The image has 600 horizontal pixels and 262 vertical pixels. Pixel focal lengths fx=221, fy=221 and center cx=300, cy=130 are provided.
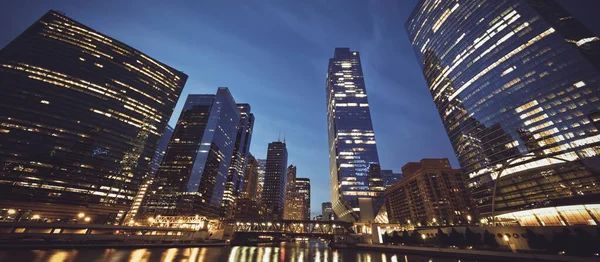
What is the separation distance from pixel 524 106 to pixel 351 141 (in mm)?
77215

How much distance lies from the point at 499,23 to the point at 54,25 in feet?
697

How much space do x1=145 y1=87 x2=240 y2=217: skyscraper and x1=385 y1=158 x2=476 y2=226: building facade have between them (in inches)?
5276

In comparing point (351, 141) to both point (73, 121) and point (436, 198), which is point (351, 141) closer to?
point (436, 198)

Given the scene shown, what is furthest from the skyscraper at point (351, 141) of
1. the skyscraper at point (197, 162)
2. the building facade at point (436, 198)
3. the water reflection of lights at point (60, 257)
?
the water reflection of lights at point (60, 257)

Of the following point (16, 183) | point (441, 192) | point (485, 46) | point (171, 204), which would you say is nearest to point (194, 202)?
point (171, 204)

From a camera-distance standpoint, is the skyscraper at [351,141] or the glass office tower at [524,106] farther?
the skyscraper at [351,141]

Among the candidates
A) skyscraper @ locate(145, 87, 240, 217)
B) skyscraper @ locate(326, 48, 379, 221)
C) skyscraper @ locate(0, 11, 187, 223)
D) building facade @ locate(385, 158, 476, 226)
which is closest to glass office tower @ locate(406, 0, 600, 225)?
building facade @ locate(385, 158, 476, 226)

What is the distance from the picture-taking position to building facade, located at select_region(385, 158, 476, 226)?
129m

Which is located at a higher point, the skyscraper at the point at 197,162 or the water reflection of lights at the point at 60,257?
the skyscraper at the point at 197,162

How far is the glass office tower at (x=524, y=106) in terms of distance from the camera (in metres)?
69.0

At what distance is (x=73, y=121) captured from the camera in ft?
337

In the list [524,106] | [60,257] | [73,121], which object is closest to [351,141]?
[524,106]

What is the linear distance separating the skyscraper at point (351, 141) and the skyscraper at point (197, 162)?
8931cm

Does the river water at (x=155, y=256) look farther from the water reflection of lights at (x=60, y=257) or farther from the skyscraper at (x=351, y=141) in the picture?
the skyscraper at (x=351, y=141)
